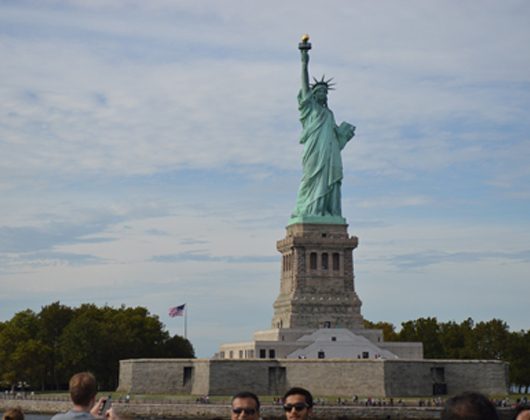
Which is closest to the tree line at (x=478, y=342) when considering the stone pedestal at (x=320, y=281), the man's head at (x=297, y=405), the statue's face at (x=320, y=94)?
the stone pedestal at (x=320, y=281)

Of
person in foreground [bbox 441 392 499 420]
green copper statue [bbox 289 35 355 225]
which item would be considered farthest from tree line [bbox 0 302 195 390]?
person in foreground [bbox 441 392 499 420]

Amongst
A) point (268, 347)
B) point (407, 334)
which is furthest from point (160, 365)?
point (407, 334)

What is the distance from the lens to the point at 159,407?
63375mm

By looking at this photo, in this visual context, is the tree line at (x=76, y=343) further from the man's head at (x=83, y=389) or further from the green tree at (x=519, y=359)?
the man's head at (x=83, y=389)

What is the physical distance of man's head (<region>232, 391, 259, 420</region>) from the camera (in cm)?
930

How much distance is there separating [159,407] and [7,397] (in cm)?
2087

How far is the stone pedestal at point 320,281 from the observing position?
80062 millimetres

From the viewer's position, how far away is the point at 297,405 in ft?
32.4

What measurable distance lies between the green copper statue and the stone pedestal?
1.33m

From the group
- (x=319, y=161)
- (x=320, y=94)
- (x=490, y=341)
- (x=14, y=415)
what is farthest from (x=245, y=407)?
(x=490, y=341)

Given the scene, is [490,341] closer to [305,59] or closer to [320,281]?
[320,281]

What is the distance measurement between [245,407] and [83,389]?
1.42m

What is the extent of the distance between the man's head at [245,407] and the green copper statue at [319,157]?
72782 millimetres

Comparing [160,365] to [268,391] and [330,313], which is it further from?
[330,313]
